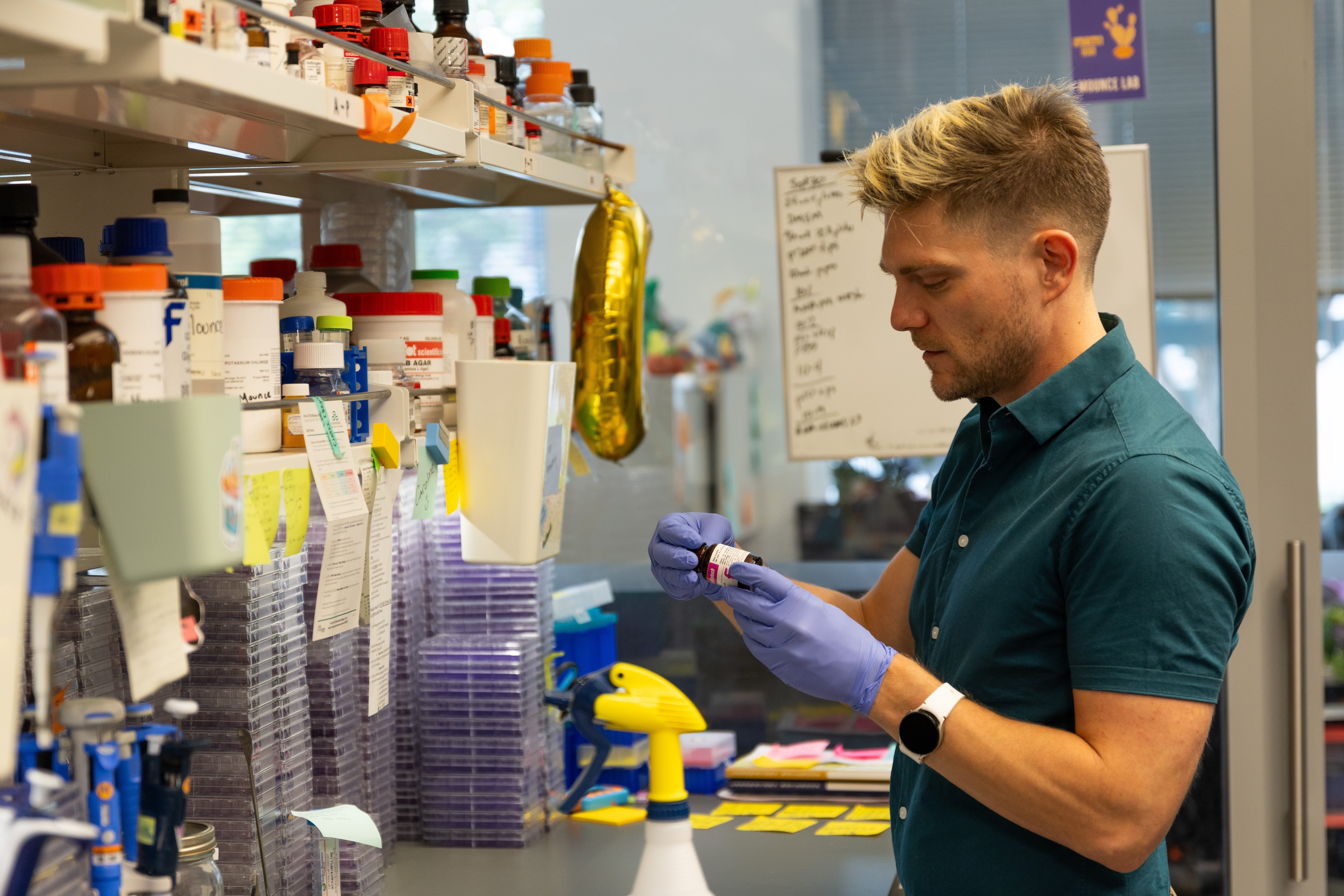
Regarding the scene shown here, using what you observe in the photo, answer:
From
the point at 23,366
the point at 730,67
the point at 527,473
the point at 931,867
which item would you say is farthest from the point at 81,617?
the point at 730,67

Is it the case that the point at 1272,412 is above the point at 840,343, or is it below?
below

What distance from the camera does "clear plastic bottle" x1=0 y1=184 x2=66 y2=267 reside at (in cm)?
92

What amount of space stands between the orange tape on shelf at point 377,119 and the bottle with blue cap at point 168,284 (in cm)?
24

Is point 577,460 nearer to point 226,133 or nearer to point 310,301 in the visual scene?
point 310,301

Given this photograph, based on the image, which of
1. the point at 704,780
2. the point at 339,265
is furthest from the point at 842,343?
the point at 339,265

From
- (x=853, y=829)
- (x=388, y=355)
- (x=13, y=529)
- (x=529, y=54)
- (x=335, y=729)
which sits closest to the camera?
(x=13, y=529)

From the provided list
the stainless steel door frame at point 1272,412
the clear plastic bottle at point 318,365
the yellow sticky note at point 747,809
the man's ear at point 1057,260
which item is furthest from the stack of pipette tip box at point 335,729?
the stainless steel door frame at point 1272,412

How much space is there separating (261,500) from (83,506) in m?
0.24

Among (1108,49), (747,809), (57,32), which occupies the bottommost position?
(747,809)

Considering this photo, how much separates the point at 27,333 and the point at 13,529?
0.16m

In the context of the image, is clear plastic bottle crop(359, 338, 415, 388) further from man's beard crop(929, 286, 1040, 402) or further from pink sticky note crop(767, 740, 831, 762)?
pink sticky note crop(767, 740, 831, 762)

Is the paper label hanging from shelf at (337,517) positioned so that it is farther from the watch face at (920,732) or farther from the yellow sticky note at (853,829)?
the yellow sticky note at (853,829)

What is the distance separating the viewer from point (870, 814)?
81.6 inches

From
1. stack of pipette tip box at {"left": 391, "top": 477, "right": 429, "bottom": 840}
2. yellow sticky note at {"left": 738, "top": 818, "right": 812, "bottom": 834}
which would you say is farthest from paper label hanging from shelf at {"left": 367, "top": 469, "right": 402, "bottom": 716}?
yellow sticky note at {"left": 738, "top": 818, "right": 812, "bottom": 834}
